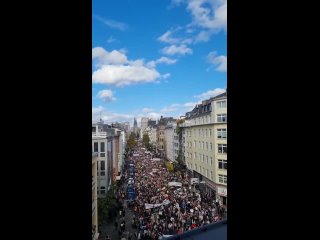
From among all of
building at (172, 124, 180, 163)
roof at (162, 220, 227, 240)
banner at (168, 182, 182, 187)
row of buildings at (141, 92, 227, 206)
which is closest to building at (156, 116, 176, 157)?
row of buildings at (141, 92, 227, 206)

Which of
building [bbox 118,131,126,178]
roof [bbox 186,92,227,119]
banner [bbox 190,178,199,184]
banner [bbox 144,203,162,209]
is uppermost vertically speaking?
roof [bbox 186,92,227,119]

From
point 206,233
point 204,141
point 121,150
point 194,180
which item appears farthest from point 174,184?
point 206,233

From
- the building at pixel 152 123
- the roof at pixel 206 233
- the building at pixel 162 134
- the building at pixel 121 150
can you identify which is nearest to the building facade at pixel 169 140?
the building at pixel 162 134

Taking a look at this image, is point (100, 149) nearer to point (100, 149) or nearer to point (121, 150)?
point (100, 149)

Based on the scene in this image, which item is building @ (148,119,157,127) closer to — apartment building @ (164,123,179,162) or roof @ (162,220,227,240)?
apartment building @ (164,123,179,162)

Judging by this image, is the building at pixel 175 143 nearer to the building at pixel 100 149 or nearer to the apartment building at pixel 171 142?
the apartment building at pixel 171 142
